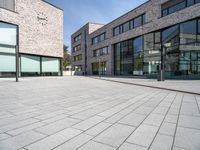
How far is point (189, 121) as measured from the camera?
14.6ft

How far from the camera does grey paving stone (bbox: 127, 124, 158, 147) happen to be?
3.16m

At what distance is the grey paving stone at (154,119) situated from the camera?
4.29m

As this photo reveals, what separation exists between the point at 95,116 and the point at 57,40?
2903 centimetres

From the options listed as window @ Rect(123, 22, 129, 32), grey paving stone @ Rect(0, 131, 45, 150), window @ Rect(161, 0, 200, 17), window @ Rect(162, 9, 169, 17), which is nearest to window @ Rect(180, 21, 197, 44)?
window @ Rect(161, 0, 200, 17)

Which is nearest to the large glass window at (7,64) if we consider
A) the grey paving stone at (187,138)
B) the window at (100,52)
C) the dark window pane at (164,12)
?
the dark window pane at (164,12)

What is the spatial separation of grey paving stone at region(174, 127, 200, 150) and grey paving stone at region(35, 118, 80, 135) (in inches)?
97.2

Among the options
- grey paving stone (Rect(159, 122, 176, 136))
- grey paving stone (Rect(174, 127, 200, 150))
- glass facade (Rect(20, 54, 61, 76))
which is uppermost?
glass facade (Rect(20, 54, 61, 76))

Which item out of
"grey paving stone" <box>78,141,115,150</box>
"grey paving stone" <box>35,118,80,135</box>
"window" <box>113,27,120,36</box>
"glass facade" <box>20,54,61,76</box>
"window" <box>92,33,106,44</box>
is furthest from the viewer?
"window" <box>92,33,106,44</box>

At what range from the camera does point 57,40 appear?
31.5 meters

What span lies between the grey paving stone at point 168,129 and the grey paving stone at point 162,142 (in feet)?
0.73

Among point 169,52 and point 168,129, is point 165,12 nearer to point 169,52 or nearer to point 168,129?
Result: point 169,52

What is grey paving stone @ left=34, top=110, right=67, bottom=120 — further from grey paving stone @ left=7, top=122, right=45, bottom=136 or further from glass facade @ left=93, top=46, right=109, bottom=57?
glass facade @ left=93, top=46, right=109, bottom=57

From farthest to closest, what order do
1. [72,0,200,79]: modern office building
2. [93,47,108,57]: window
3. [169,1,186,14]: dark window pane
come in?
[93,47,108,57]: window → [169,1,186,14]: dark window pane → [72,0,200,79]: modern office building

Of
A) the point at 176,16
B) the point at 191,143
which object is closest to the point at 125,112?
the point at 191,143
